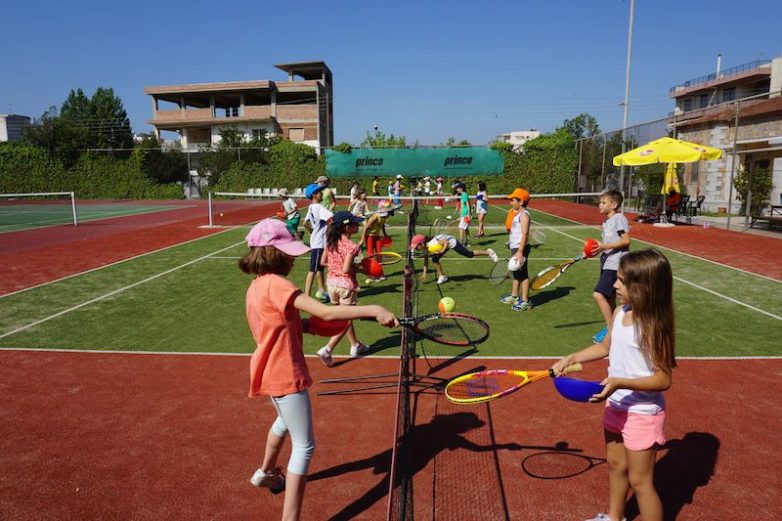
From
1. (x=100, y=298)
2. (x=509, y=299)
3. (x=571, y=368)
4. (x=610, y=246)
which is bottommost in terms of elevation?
(x=100, y=298)

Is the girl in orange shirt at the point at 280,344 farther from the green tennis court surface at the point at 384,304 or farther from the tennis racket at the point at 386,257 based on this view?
the tennis racket at the point at 386,257

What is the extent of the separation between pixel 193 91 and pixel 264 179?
28.2m

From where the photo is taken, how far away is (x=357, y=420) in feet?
18.9

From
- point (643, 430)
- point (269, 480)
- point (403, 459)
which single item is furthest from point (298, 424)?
point (643, 430)

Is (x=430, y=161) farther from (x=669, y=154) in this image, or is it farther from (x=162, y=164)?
(x=162, y=164)

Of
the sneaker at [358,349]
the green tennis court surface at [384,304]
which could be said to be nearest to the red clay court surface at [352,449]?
the sneaker at [358,349]

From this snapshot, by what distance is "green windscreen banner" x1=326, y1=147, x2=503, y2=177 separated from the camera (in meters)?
41.3

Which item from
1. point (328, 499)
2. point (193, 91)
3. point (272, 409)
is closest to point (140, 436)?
point (272, 409)

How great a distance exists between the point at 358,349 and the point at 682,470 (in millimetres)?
4380

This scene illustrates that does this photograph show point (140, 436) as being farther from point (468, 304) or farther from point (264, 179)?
point (264, 179)

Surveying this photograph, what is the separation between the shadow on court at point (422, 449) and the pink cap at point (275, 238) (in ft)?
7.33

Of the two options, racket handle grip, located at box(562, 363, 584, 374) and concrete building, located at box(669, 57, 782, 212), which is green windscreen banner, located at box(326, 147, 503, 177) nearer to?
concrete building, located at box(669, 57, 782, 212)

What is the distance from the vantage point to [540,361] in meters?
7.39

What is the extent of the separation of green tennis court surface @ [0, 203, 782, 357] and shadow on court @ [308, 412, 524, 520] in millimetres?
2124
